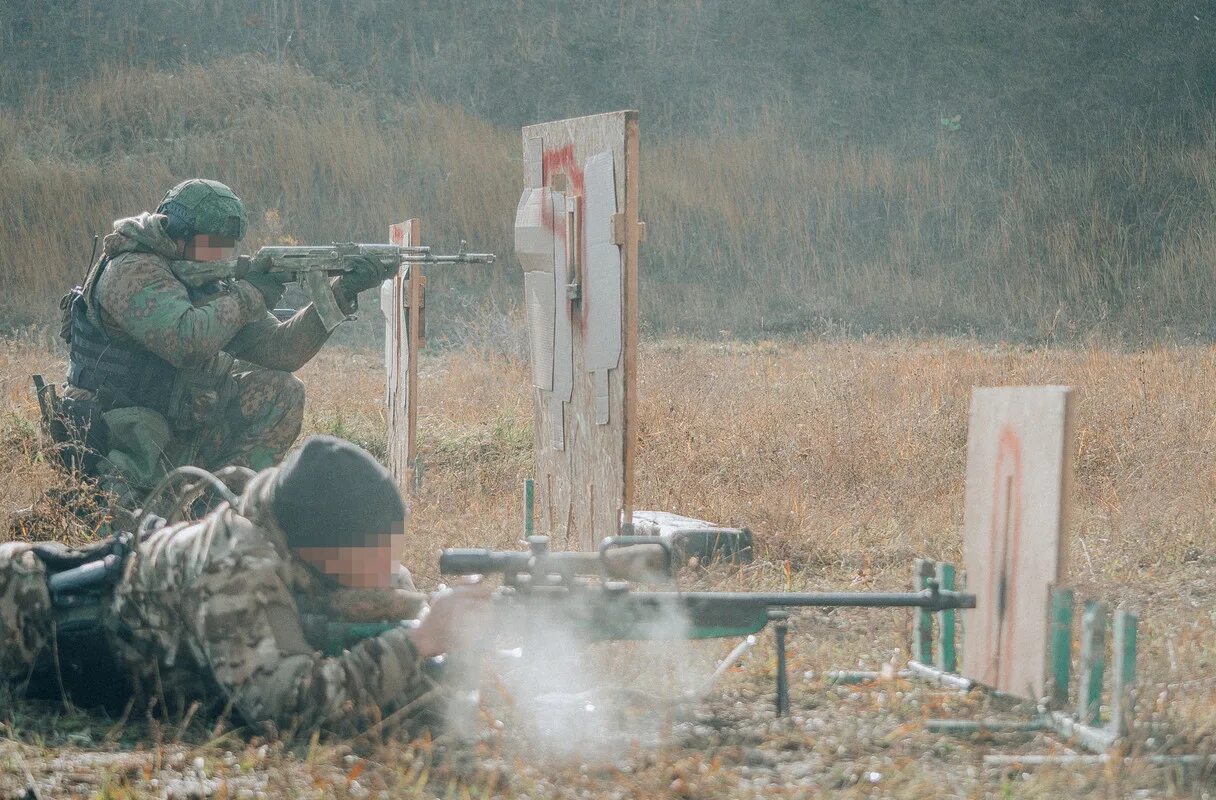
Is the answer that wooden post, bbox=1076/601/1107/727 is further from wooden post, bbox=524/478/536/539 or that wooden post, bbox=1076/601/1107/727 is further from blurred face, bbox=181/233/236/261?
blurred face, bbox=181/233/236/261

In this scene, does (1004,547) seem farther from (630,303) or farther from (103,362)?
(103,362)

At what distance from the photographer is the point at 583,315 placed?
5.61 m

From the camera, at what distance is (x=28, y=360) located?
11.1 m

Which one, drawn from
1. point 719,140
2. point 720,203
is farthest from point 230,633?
point 719,140

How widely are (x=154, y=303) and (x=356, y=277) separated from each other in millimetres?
1030

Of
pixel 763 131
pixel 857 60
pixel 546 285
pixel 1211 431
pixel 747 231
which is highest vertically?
pixel 857 60

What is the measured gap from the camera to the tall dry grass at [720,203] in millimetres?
14766

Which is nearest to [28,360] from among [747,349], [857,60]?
[747,349]

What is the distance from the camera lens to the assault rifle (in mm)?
6047

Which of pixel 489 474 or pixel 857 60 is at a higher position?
pixel 857 60

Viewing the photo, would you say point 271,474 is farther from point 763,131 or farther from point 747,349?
point 763,131

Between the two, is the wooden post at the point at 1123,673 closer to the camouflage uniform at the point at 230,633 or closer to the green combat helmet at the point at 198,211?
the camouflage uniform at the point at 230,633

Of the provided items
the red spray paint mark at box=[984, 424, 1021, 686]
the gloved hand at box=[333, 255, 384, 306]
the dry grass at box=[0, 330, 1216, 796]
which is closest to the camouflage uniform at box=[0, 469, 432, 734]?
the dry grass at box=[0, 330, 1216, 796]

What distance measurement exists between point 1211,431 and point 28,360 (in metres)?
9.05
